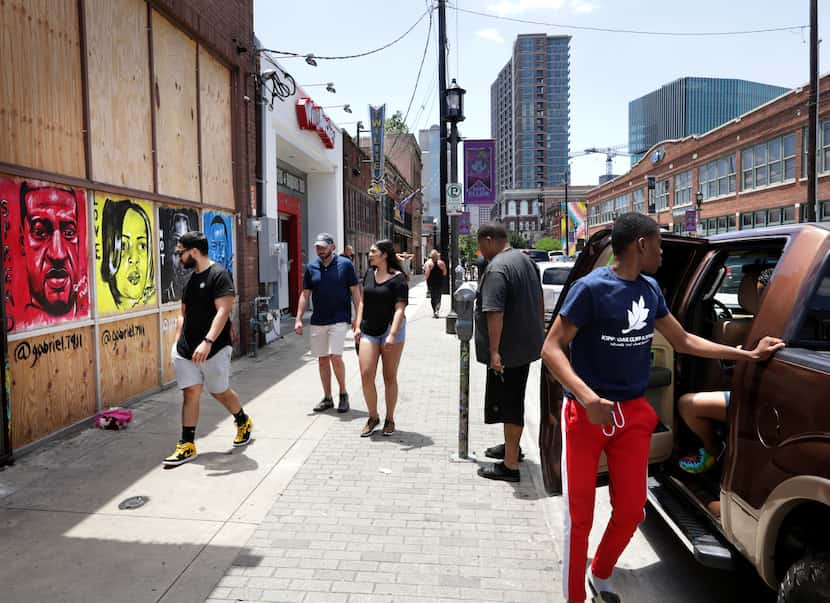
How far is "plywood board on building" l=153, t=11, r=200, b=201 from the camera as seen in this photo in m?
7.68

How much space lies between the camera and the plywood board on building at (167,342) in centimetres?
779

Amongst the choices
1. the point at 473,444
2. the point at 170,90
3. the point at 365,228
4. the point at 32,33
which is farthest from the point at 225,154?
the point at 365,228

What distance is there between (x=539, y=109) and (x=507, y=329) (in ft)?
531

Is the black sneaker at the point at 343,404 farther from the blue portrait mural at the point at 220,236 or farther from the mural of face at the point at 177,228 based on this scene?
the blue portrait mural at the point at 220,236

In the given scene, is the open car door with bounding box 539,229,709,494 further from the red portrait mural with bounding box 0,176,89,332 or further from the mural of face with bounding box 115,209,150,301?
the mural of face with bounding box 115,209,150,301

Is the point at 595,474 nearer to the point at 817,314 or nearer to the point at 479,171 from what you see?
the point at 817,314

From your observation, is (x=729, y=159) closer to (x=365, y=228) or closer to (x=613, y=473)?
(x=365, y=228)

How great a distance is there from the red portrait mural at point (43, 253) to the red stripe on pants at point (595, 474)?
4.63m

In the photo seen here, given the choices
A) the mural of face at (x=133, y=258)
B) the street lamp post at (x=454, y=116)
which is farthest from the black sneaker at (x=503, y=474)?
the street lamp post at (x=454, y=116)

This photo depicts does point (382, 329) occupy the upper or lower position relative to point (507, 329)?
lower

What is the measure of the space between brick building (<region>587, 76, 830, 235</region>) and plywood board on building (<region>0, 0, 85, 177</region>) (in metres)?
29.8

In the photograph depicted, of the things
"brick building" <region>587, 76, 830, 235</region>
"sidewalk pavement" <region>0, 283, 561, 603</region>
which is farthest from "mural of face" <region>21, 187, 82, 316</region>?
"brick building" <region>587, 76, 830, 235</region>

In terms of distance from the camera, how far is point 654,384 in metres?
3.71

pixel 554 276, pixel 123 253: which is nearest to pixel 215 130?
pixel 123 253
